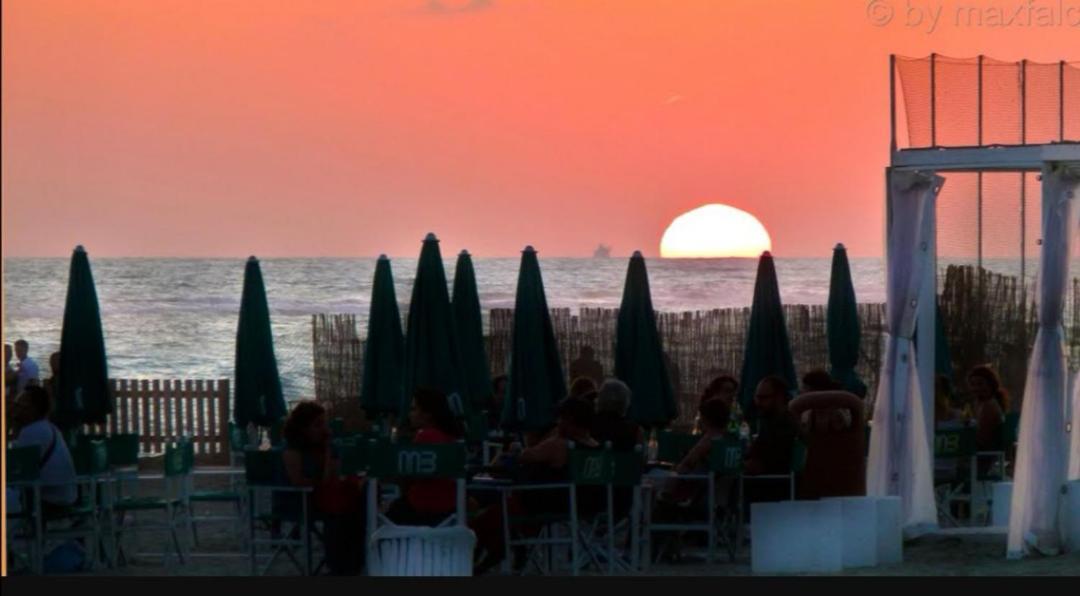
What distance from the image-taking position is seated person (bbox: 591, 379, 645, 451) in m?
10.9

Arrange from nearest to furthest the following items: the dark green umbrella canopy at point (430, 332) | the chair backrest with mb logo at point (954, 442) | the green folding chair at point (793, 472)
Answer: the green folding chair at point (793, 472) < the dark green umbrella canopy at point (430, 332) < the chair backrest with mb logo at point (954, 442)

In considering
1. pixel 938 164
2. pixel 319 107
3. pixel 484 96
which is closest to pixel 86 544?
pixel 938 164

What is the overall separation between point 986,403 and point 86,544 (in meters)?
5.75

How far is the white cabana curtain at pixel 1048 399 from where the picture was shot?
10.2m

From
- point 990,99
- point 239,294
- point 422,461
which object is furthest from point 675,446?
point 239,294

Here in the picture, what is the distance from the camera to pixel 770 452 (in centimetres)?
1091

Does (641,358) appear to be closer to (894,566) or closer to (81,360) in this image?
(894,566)

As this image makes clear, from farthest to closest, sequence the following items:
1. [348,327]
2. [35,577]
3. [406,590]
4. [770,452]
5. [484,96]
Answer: [484,96]
[348,327]
[770,452]
[35,577]
[406,590]

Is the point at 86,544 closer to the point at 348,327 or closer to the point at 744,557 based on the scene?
the point at 744,557

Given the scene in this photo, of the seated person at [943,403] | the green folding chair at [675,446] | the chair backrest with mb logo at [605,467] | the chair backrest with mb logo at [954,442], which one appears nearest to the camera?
the chair backrest with mb logo at [605,467]

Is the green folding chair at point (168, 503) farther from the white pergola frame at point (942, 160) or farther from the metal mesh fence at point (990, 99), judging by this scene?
the metal mesh fence at point (990, 99)

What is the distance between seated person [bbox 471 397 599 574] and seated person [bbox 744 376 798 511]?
3.67ft

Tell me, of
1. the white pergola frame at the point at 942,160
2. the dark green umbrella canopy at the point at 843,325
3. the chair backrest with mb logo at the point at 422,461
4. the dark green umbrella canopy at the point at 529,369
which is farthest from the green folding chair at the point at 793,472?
the dark green umbrella canopy at the point at 843,325

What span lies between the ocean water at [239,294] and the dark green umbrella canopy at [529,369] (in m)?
29.9
